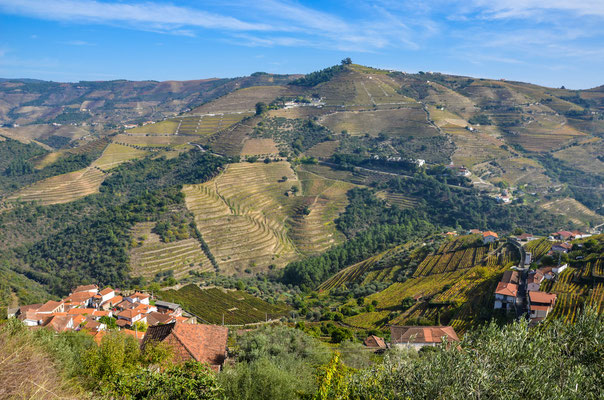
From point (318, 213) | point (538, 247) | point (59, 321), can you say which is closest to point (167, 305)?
point (59, 321)

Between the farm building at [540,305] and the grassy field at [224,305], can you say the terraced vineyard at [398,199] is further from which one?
the farm building at [540,305]

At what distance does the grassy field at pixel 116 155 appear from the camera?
124050mm

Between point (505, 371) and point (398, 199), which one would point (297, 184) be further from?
point (505, 371)

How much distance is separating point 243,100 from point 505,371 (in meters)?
172

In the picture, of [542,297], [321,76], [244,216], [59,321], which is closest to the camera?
[59,321]

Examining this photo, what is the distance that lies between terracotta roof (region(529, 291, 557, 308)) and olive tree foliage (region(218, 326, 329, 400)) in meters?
23.7

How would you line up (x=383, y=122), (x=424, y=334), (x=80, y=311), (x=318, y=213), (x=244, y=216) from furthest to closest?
(x=383, y=122)
(x=318, y=213)
(x=244, y=216)
(x=80, y=311)
(x=424, y=334)

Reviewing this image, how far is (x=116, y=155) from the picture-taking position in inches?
5103

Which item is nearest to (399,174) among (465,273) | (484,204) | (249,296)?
(484,204)

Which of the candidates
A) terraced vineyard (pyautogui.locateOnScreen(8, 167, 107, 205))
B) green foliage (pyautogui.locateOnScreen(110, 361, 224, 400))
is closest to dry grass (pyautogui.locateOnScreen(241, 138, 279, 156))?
terraced vineyard (pyautogui.locateOnScreen(8, 167, 107, 205))

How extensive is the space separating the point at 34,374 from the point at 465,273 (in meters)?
55.5

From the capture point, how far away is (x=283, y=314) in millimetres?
51781

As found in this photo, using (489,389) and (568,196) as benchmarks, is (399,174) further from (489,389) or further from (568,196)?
(489,389)

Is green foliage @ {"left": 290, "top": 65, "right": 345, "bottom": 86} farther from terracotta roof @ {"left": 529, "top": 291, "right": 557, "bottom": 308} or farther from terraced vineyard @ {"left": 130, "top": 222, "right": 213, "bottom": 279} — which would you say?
terracotta roof @ {"left": 529, "top": 291, "right": 557, "bottom": 308}
